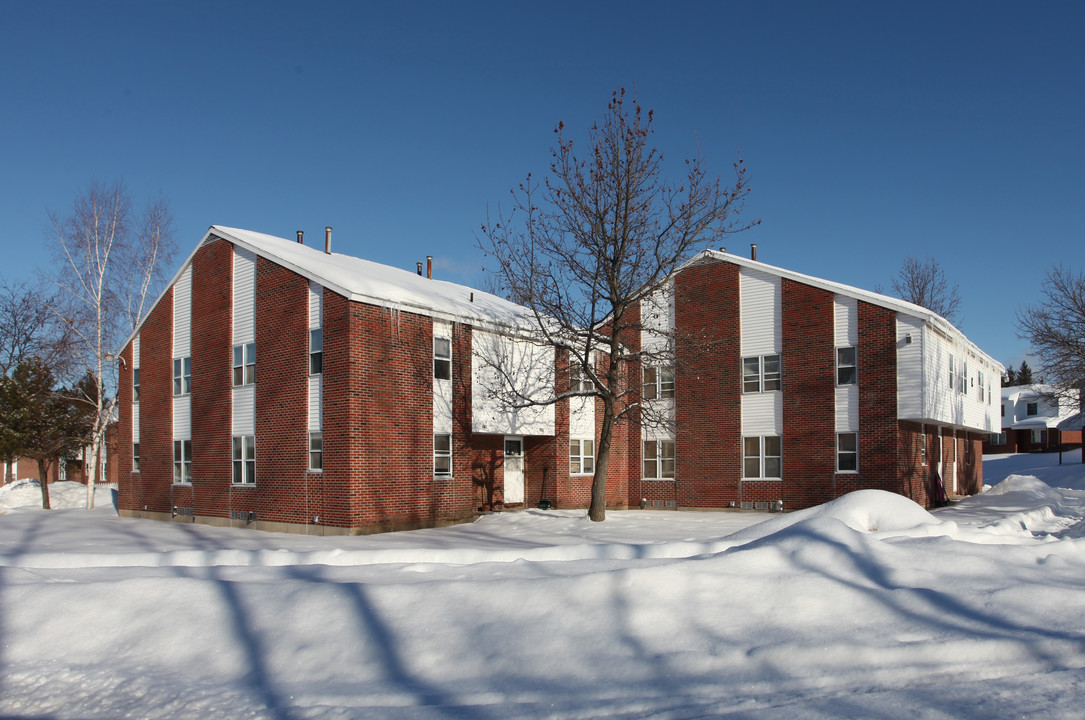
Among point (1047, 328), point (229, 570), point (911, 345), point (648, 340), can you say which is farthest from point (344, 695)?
point (1047, 328)

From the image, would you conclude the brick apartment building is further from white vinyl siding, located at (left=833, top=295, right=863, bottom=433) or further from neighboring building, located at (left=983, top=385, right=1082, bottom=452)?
neighboring building, located at (left=983, top=385, right=1082, bottom=452)

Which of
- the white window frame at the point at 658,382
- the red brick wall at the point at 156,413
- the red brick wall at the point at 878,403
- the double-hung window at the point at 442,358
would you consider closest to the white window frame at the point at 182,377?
the red brick wall at the point at 156,413

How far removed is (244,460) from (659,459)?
42.4 ft

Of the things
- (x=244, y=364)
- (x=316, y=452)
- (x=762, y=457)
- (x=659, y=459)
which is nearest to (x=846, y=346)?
(x=762, y=457)

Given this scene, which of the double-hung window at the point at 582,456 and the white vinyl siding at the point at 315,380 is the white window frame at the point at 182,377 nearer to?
the white vinyl siding at the point at 315,380

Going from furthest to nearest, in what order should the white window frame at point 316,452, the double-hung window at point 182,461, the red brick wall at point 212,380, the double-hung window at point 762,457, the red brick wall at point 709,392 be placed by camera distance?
the red brick wall at point 709,392
the double-hung window at point 762,457
the double-hung window at point 182,461
the red brick wall at point 212,380
the white window frame at point 316,452

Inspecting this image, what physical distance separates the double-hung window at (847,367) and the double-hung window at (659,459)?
5.86 m

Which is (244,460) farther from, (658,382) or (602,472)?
(658,382)

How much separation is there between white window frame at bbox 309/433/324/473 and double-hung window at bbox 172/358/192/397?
6.69 meters

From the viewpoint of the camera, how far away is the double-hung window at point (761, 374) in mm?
24734

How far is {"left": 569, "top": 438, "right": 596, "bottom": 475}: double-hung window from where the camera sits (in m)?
25.3

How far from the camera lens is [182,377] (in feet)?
80.8

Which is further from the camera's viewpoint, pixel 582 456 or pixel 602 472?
pixel 582 456

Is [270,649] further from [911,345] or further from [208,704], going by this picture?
[911,345]
